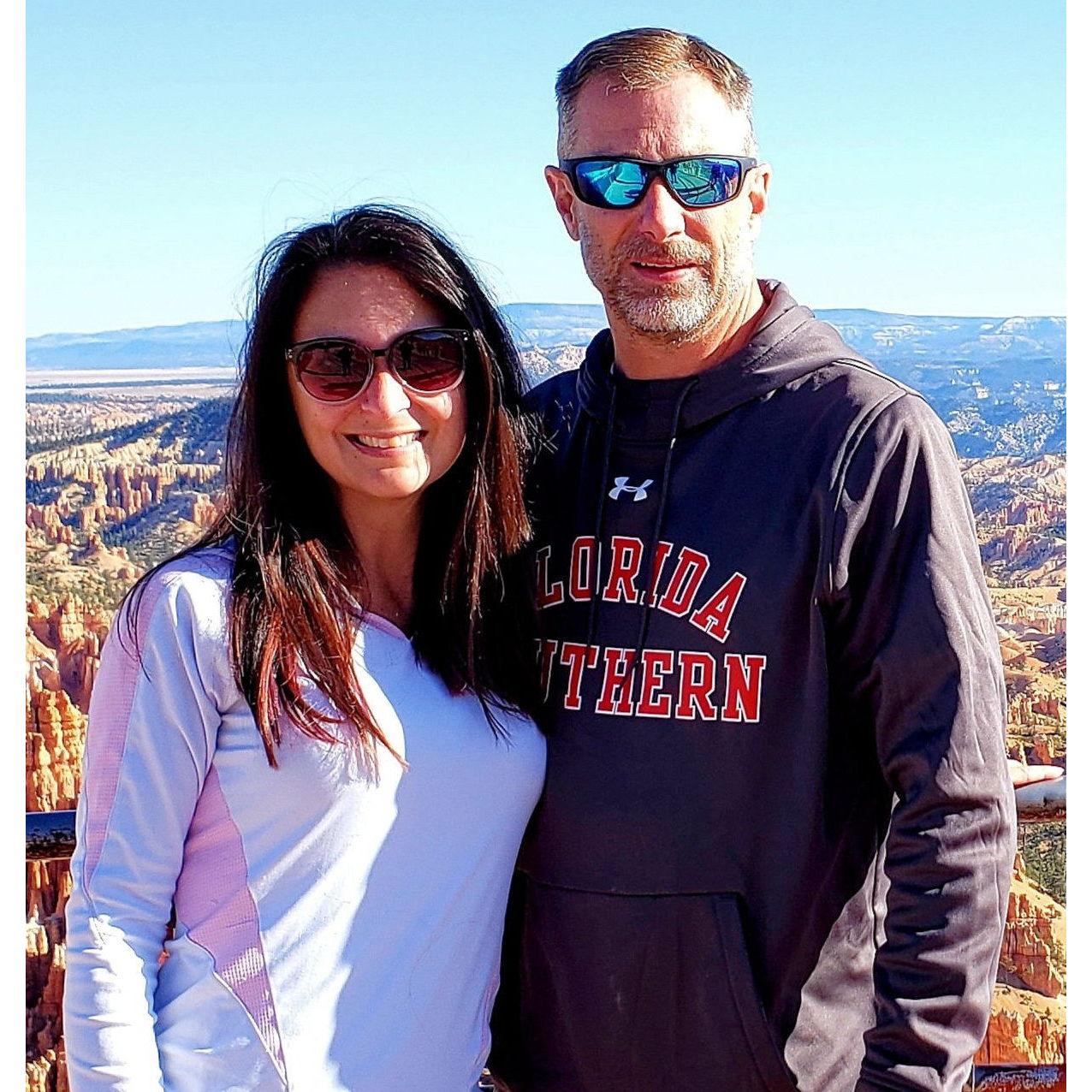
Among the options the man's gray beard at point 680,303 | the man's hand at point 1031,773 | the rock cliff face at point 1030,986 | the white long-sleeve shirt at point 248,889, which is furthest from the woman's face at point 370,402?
the rock cliff face at point 1030,986

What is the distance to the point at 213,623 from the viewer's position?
1.86m

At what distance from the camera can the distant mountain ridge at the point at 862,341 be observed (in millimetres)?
40875

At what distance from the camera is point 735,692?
80.4 inches

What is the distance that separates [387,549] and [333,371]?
13.1 inches

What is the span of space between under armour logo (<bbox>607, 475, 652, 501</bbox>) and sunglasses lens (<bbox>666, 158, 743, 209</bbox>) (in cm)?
49

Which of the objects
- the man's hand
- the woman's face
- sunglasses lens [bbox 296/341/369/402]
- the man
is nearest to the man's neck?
the man

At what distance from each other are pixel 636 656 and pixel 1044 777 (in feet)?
3.09

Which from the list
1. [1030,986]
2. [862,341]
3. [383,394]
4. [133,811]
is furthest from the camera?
[862,341]

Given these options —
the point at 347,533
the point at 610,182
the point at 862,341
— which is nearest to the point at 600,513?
the point at 347,533

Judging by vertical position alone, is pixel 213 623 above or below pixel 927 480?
below

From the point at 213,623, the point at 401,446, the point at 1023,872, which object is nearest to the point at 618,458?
the point at 401,446

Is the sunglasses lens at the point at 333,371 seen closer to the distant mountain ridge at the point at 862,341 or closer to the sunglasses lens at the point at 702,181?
the sunglasses lens at the point at 702,181

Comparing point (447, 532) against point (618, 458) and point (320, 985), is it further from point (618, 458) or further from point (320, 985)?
point (320, 985)

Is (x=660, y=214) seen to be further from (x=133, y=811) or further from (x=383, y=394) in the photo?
(x=133, y=811)
